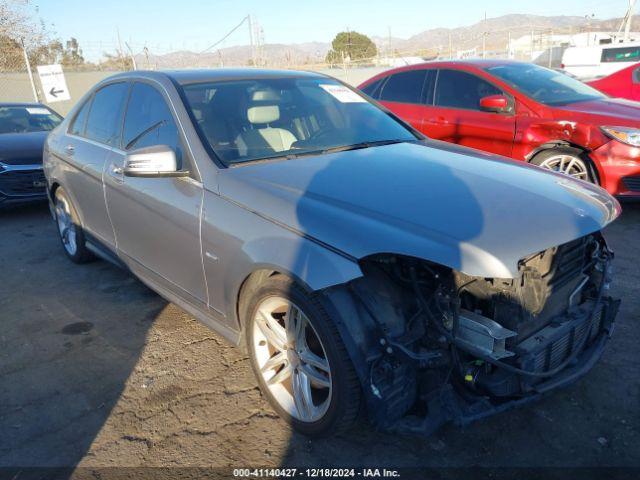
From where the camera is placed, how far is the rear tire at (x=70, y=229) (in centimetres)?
448

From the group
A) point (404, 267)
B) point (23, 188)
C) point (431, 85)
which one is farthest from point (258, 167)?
point (23, 188)

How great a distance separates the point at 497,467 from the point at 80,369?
241 cm

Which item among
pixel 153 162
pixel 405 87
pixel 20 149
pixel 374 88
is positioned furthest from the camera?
pixel 374 88

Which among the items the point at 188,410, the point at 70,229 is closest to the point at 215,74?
the point at 188,410

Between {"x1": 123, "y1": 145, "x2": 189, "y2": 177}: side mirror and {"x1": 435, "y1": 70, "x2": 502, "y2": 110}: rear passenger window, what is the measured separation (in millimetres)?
4337

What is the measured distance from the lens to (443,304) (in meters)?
2.10

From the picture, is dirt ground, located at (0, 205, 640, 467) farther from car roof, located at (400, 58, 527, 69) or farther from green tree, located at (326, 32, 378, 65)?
green tree, located at (326, 32, 378, 65)

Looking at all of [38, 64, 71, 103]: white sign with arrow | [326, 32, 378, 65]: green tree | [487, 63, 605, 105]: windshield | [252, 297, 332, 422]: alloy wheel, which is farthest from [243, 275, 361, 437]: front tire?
[326, 32, 378, 65]: green tree

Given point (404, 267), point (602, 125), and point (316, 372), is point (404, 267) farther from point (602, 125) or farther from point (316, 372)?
point (602, 125)

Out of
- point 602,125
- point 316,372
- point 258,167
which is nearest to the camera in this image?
point 316,372

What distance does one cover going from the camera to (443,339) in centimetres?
207

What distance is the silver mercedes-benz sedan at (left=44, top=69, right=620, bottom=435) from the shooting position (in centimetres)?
206

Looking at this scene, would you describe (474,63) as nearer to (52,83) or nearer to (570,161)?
(570,161)

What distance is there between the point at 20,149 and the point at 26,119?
1.45 meters
